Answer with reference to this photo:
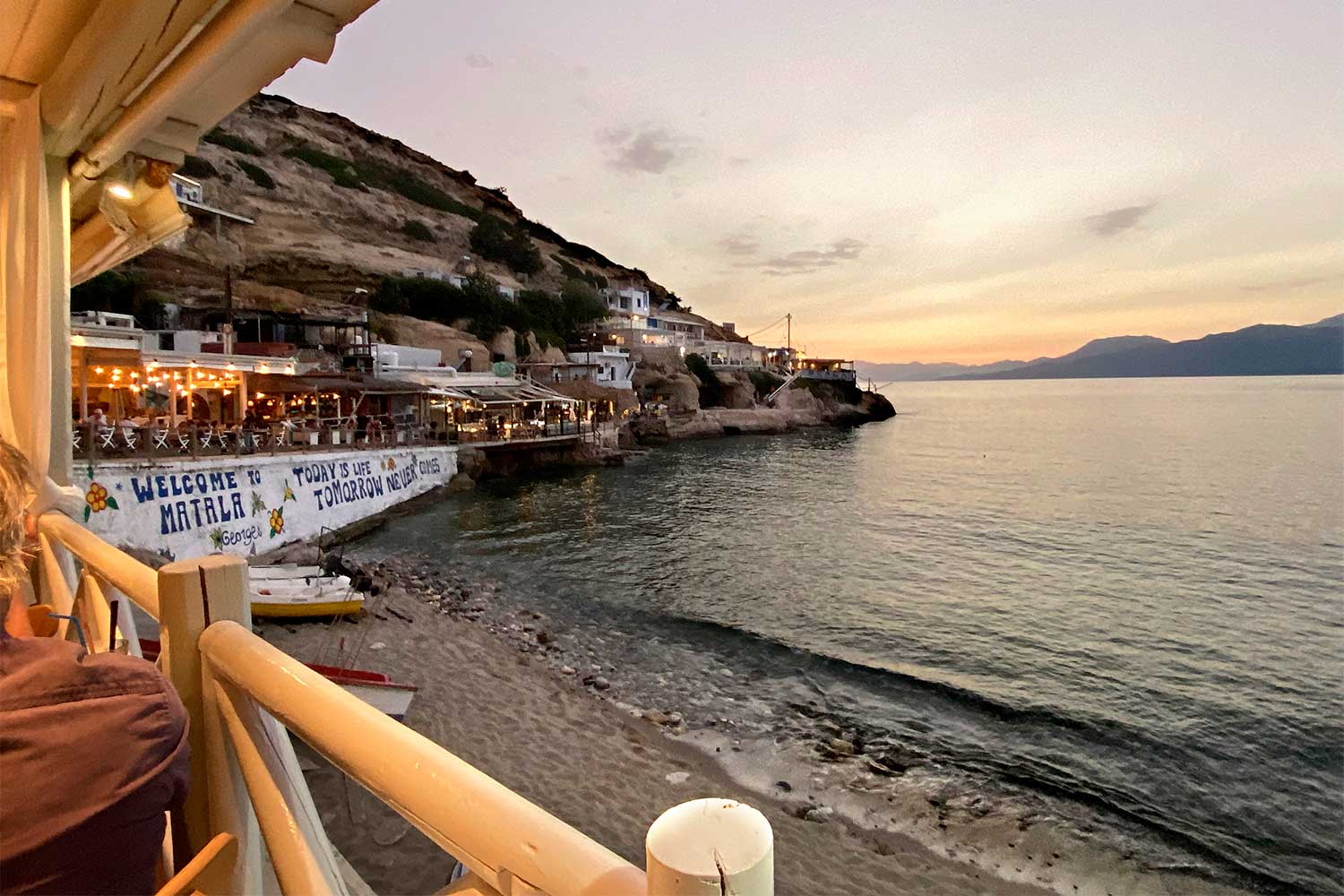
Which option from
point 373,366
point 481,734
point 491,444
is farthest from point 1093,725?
point 373,366

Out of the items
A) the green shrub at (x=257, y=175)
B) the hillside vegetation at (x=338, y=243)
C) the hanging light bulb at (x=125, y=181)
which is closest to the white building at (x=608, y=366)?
the hillside vegetation at (x=338, y=243)

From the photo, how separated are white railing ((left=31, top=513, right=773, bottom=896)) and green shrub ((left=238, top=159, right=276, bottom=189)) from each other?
67.5 m

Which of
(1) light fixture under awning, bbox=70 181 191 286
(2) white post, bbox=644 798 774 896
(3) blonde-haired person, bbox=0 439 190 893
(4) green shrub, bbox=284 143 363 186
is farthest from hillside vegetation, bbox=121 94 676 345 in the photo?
(2) white post, bbox=644 798 774 896

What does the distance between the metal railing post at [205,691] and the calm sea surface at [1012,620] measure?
942cm

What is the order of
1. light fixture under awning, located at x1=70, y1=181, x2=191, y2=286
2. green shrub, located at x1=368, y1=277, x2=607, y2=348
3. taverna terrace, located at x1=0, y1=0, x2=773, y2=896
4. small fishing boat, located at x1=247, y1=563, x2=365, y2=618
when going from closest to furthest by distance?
taverna terrace, located at x1=0, y1=0, x2=773, y2=896 < light fixture under awning, located at x1=70, y1=181, x2=191, y2=286 < small fishing boat, located at x1=247, y1=563, x2=365, y2=618 < green shrub, located at x1=368, y1=277, x2=607, y2=348

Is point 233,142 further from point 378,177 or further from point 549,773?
point 549,773

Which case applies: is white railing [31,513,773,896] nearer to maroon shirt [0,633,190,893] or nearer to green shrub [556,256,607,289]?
maroon shirt [0,633,190,893]

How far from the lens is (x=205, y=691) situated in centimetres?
Result: 175

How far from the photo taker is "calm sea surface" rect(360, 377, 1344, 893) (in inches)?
373

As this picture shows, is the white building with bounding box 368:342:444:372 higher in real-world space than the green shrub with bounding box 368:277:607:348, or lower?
lower

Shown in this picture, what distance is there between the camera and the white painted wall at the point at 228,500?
46.4ft

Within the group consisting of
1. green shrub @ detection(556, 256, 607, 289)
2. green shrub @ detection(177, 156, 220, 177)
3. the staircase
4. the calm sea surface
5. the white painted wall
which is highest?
green shrub @ detection(177, 156, 220, 177)

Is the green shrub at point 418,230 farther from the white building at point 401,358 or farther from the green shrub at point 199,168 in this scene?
the white building at point 401,358

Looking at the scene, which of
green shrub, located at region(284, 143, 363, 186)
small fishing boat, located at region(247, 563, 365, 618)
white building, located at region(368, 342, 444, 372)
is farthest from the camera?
green shrub, located at region(284, 143, 363, 186)
